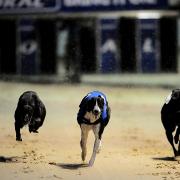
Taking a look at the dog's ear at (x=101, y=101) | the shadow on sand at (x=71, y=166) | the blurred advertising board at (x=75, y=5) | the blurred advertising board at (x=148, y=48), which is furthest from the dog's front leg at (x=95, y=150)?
the blurred advertising board at (x=148, y=48)

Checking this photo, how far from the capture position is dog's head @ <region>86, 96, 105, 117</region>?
9266mm

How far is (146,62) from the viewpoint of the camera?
77.3ft

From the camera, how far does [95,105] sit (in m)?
9.27

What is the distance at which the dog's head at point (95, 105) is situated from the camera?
9266 mm

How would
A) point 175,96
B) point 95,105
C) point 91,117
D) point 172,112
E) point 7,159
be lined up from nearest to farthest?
point 95,105, point 91,117, point 7,159, point 175,96, point 172,112

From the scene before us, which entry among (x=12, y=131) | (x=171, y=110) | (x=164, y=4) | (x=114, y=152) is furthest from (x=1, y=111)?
(x=164, y=4)

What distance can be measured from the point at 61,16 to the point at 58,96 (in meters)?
4.38

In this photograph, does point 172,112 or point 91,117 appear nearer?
point 91,117

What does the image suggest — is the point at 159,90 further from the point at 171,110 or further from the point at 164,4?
the point at 171,110

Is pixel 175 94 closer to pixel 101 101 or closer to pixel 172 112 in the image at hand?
pixel 172 112

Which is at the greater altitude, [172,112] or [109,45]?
[109,45]

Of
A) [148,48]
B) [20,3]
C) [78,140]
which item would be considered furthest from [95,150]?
[148,48]

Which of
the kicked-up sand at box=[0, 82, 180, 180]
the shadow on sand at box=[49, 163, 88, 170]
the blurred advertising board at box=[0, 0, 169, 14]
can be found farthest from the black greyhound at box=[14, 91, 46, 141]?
the blurred advertising board at box=[0, 0, 169, 14]

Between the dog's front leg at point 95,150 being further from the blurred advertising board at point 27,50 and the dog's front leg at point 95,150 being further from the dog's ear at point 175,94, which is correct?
the blurred advertising board at point 27,50
